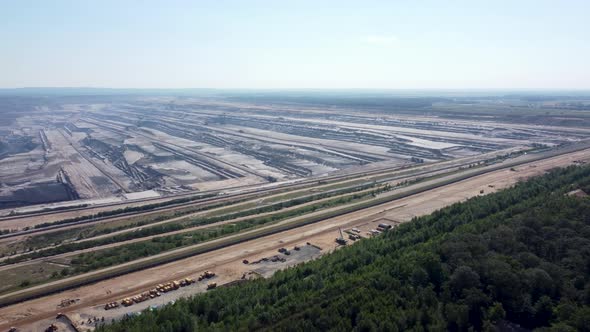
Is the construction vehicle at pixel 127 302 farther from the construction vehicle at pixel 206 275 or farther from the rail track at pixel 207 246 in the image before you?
the construction vehicle at pixel 206 275

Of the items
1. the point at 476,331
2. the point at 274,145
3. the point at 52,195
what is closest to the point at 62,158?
the point at 52,195

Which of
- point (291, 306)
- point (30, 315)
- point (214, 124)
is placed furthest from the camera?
point (214, 124)

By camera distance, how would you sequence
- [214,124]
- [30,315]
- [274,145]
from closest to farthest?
[30,315]
[274,145]
[214,124]

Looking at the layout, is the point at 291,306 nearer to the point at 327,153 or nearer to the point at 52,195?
the point at 52,195

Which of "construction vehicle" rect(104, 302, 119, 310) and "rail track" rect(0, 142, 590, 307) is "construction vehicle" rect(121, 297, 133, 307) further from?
"rail track" rect(0, 142, 590, 307)

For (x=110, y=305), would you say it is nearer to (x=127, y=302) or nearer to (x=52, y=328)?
(x=127, y=302)
